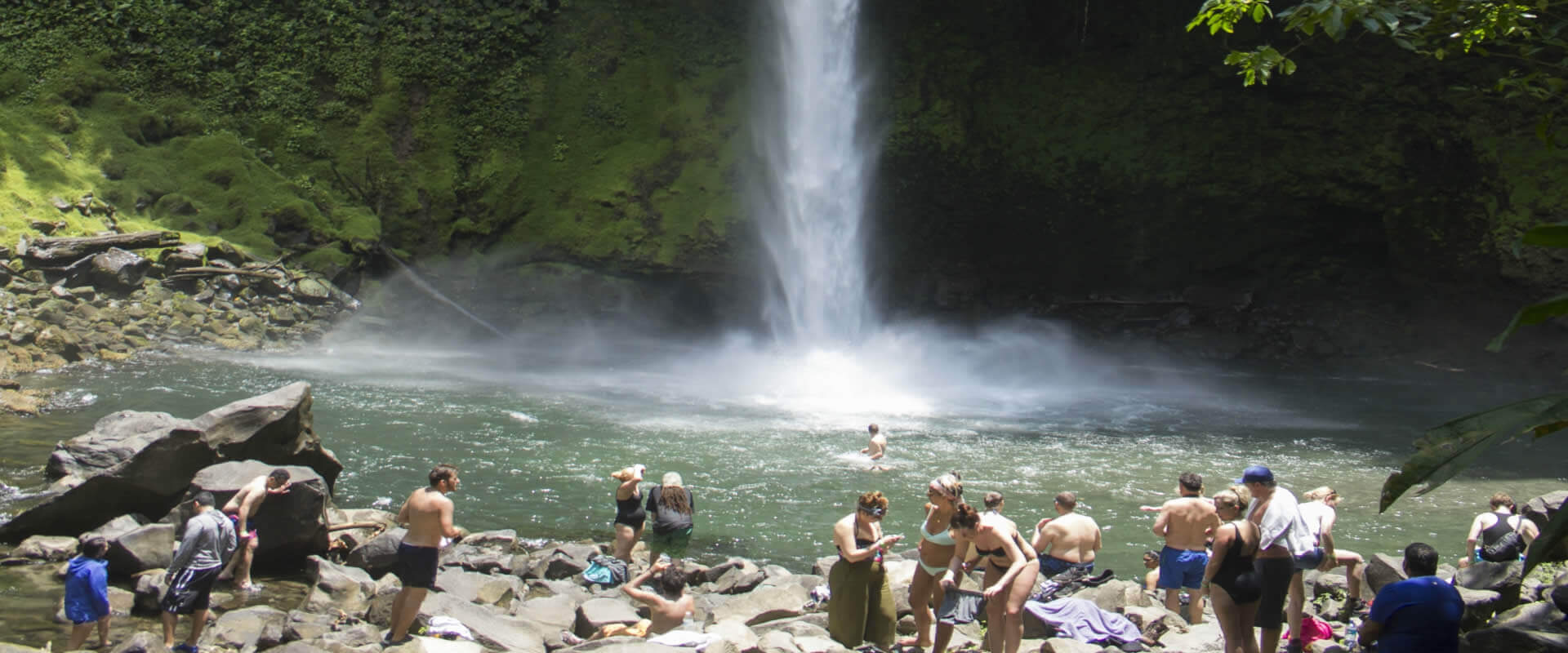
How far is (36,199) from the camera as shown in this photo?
22.7 metres

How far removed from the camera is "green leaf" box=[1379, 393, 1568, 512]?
3798mm

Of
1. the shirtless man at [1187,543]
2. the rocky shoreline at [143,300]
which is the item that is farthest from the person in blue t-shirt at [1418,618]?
the rocky shoreline at [143,300]

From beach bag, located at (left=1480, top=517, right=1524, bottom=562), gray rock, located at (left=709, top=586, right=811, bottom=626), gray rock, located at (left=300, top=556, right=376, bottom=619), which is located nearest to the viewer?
gray rock, located at (left=300, top=556, right=376, bottom=619)

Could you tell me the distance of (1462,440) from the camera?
4.04 meters

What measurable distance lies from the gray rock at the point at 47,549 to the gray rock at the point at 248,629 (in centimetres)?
220

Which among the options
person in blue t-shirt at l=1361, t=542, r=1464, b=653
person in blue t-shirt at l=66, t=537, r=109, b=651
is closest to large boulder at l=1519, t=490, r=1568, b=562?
person in blue t-shirt at l=1361, t=542, r=1464, b=653

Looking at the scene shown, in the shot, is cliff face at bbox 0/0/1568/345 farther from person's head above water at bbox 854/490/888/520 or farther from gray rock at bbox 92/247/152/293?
person's head above water at bbox 854/490/888/520

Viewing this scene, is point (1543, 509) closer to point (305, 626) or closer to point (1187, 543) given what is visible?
point (1187, 543)

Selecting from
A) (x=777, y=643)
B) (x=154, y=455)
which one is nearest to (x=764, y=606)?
(x=777, y=643)

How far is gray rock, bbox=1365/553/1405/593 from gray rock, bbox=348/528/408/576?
27.7ft

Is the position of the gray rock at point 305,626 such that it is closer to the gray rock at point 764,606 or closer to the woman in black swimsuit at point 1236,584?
the gray rock at point 764,606

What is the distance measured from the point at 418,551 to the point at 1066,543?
5.39m

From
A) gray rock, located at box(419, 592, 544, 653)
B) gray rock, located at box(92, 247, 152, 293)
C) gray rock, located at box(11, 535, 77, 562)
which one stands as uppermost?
gray rock, located at box(92, 247, 152, 293)

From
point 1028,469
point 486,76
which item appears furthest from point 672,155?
point 1028,469
